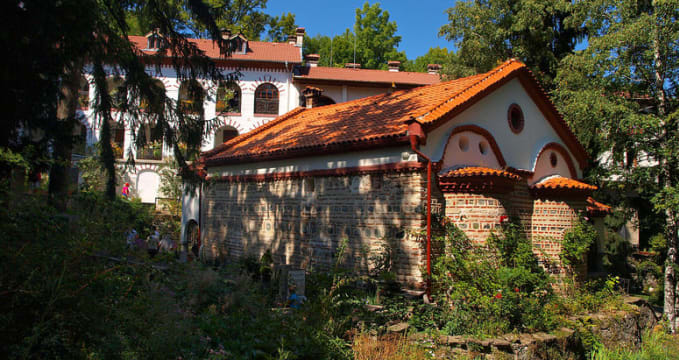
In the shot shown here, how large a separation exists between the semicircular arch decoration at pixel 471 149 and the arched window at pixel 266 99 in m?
16.4

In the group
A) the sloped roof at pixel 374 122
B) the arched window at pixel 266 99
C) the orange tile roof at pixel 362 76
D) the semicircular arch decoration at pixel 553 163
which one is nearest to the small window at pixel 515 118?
the sloped roof at pixel 374 122

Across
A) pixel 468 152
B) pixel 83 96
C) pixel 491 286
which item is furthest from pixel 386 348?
pixel 83 96

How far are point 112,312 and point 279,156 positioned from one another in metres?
7.54

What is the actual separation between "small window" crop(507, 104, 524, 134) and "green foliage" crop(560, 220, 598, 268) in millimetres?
2465

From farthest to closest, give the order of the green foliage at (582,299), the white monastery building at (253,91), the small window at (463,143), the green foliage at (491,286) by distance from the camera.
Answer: the white monastery building at (253,91) < the small window at (463,143) < the green foliage at (582,299) < the green foliage at (491,286)

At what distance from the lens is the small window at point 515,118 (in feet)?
35.5

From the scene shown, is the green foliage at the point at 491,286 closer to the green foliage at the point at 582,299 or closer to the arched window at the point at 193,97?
the green foliage at the point at 582,299

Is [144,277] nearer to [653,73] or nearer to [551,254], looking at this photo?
[551,254]

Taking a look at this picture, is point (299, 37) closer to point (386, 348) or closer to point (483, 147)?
point (483, 147)

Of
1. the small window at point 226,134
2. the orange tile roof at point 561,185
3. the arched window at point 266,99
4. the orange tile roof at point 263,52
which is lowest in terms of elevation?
the orange tile roof at point 561,185

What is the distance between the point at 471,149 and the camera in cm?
988

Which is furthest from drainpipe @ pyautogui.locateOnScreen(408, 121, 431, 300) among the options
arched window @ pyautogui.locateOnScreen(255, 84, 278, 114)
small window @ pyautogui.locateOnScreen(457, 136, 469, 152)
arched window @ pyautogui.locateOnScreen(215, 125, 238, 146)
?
arched window @ pyautogui.locateOnScreen(215, 125, 238, 146)

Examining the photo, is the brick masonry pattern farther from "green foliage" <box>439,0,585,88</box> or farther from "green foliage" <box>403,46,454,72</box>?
"green foliage" <box>403,46,454,72</box>

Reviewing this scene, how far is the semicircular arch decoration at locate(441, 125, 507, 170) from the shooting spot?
31.0 feet
